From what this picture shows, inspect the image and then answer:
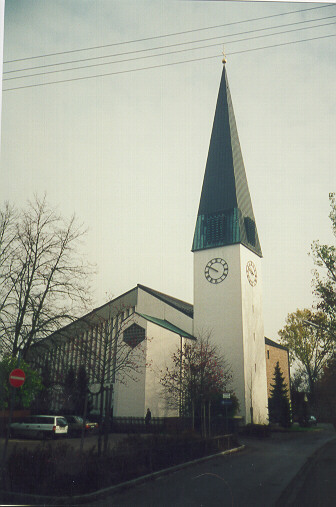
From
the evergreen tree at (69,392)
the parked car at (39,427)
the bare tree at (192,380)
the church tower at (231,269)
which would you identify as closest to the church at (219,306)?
the church tower at (231,269)

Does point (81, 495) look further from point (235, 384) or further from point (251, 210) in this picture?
point (251, 210)

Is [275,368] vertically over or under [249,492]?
over

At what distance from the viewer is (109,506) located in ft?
24.6

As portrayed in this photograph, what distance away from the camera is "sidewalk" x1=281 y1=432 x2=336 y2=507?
26.0ft

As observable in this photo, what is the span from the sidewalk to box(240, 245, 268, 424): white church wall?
18.0 meters

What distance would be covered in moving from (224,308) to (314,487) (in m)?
23.5

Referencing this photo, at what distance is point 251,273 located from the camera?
34.9 metres

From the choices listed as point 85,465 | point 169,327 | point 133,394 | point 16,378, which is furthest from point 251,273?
point 85,465

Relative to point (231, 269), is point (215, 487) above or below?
below

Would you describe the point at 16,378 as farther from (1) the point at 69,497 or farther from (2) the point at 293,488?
(2) the point at 293,488

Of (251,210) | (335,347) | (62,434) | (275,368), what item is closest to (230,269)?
(251,210)

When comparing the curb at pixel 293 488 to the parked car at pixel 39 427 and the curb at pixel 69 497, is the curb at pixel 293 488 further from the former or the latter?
the parked car at pixel 39 427

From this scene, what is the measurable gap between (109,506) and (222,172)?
30.7 metres

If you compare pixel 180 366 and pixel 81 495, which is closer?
pixel 81 495
